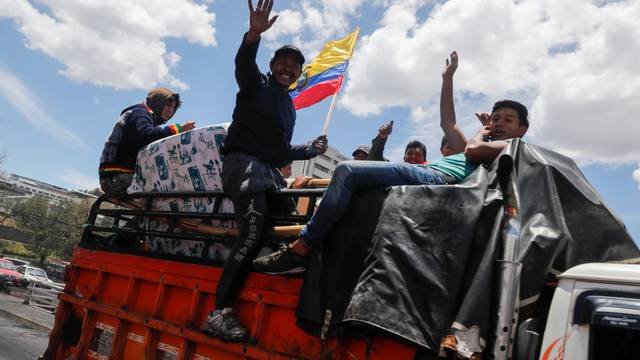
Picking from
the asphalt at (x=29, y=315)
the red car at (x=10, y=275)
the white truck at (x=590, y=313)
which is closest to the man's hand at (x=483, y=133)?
the white truck at (x=590, y=313)

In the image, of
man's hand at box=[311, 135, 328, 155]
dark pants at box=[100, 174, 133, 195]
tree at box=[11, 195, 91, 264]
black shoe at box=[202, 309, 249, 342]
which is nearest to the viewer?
black shoe at box=[202, 309, 249, 342]

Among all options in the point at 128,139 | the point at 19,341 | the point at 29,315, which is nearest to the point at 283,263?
the point at 128,139

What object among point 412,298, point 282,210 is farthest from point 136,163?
point 412,298

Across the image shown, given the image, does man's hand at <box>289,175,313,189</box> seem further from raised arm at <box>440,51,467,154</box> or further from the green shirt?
the green shirt

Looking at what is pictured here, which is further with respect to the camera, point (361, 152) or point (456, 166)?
point (361, 152)

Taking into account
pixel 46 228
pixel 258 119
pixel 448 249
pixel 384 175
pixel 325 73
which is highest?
pixel 325 73

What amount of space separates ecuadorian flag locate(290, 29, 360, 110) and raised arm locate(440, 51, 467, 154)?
3.80 metres

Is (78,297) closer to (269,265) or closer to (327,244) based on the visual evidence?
(269,265)

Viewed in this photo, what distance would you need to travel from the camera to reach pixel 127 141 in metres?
4.38

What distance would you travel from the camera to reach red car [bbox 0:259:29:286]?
2295 centimetres

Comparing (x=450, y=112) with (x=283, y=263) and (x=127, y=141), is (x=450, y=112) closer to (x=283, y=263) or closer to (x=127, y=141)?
(x=283, y=263)

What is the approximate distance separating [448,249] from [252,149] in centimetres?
167

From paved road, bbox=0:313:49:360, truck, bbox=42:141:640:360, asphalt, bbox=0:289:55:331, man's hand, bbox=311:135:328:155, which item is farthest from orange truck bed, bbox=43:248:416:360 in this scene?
asphalt, bbox=0:289:55:331

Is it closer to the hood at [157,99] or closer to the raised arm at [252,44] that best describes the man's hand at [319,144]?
the raised arm at [252,44]
